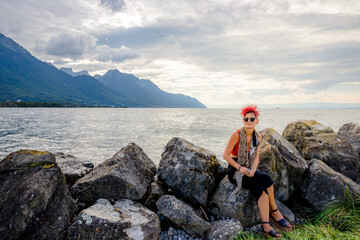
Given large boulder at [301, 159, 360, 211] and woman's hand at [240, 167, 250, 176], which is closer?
woman's hand at [240, 167, 250, 176]

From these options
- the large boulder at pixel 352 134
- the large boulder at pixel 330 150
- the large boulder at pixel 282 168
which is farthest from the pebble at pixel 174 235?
the large boulder at pixel 352 134

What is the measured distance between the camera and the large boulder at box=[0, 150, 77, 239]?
4.93m

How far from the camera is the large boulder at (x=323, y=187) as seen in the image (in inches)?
289

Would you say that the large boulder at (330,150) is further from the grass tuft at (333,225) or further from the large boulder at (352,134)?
the grass tuft at (333,225)

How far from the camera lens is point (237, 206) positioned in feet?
21.5

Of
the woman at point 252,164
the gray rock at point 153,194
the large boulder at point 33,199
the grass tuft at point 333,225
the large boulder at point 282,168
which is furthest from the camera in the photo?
the large boulder at point 282,168

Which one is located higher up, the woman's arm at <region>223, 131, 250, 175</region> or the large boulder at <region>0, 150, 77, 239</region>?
the woman's arm at <region>223, 131, 250, 175</region>

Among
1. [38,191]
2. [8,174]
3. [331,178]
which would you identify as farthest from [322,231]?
[8,174]

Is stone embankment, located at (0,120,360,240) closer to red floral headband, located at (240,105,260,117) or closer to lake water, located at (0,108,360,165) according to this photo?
red floral headband, located at (240,105,260,117)

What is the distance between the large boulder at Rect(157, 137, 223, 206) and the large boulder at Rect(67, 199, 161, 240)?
1411 millimetres

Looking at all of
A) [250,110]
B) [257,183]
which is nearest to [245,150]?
[257,183]

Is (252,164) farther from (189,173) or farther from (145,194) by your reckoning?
(145,194)

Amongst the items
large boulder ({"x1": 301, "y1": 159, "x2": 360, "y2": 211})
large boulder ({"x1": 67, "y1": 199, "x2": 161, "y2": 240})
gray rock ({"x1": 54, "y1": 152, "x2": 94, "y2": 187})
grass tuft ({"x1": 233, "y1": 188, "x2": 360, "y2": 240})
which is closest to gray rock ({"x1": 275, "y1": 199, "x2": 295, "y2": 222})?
grass tuft ({"x1": 233, "y1": 188, "x2": 360, "y2": 240})

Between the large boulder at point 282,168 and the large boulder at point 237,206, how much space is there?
1349 mm
